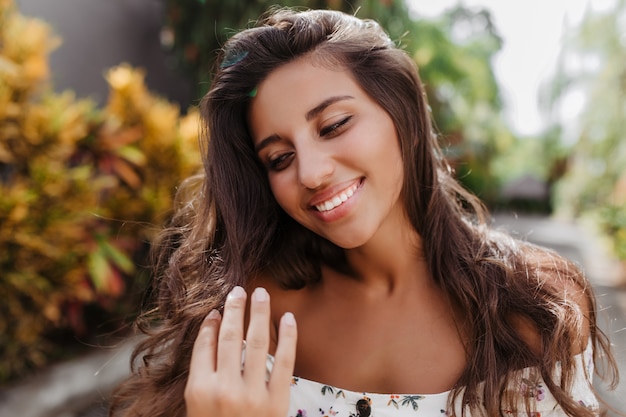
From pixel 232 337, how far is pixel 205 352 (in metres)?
0.07

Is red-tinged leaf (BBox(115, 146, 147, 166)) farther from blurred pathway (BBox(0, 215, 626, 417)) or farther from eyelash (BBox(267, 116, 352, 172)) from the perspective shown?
eyelash (BBox(267, 116, 352, 172))

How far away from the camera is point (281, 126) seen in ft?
5.55

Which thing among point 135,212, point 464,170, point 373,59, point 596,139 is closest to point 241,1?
point 135,212

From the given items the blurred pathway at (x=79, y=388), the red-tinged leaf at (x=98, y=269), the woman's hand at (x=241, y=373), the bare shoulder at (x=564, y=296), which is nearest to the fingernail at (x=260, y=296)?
the woman's hand at (x=241, y=373)

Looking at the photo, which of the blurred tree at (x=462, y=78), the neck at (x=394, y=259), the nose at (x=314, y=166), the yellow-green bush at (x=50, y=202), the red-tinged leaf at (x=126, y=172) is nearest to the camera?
the nose at (x=314, y=166)

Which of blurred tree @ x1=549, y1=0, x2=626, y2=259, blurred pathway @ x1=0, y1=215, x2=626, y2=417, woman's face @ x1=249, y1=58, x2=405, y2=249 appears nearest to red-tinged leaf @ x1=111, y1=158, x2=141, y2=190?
blurred pathway @ x1=0, y1=215, x2=626, y2=417

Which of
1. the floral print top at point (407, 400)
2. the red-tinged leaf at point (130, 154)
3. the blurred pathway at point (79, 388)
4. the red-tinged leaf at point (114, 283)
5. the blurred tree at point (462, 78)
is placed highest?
the blurred tree at point (462, 78)

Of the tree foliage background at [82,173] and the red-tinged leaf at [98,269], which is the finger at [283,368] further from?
the red-tinged leaf at [98,269]

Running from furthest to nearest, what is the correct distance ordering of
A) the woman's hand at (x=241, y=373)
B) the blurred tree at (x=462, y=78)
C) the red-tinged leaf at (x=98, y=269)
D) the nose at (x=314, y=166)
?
the blurred tree at (x=462, y=78)
the red-tinged leaf at (x=98, y=269)
the nose at (x=314, y=166)
the woman's hand at (x=241, y=373)

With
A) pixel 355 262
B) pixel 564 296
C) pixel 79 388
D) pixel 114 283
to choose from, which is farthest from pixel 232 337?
pixel 79 388

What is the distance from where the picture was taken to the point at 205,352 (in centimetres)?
130

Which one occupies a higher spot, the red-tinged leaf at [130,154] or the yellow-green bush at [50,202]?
the red-tinged leaf at [130,154]

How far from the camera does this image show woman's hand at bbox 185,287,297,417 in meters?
1.23

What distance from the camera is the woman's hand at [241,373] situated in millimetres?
1229
